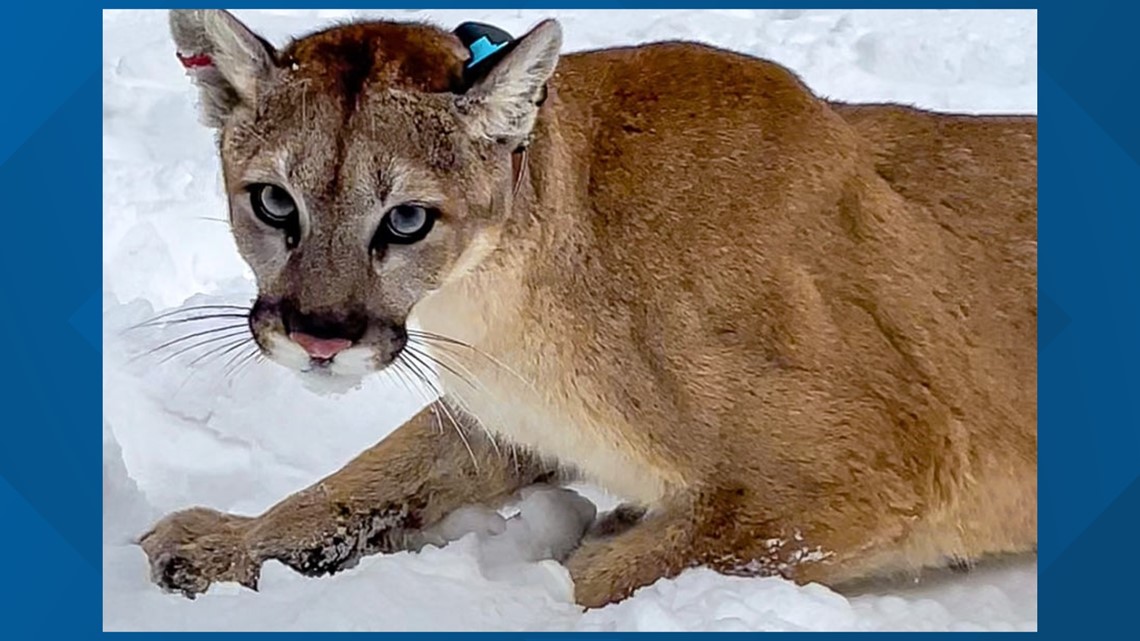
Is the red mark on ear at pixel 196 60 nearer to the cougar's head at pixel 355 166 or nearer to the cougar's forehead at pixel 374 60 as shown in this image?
the cougar's head at pixel 355 166

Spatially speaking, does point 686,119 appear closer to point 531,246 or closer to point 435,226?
point 531,246

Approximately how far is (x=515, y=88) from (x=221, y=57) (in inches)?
25.0

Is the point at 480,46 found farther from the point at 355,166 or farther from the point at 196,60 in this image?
the point at 196,60

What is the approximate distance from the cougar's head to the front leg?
90cm

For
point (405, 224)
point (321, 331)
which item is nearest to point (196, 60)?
point (405, 224)

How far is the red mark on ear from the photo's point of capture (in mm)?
3528

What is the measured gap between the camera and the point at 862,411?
149 inches

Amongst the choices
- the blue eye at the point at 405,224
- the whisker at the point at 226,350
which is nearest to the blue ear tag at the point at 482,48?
the blue eye at the point at 405,224

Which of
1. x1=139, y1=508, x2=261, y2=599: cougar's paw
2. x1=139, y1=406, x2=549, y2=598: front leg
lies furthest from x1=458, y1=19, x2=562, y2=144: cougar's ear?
x1=139, y1=508, x2=261, y2=599: cougar's paw

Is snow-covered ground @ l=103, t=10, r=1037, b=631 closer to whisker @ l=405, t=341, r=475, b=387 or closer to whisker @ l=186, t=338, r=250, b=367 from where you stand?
whisker @ l=186, t=338, r=250, b=367

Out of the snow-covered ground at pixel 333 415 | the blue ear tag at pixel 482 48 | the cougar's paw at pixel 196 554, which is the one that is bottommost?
the cougar's paw at pixel 196 554

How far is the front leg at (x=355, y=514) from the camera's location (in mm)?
4055

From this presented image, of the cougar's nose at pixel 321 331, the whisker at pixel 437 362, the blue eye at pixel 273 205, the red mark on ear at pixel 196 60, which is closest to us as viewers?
the cougar's nose at pixel 321 331

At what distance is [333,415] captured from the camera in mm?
4938
